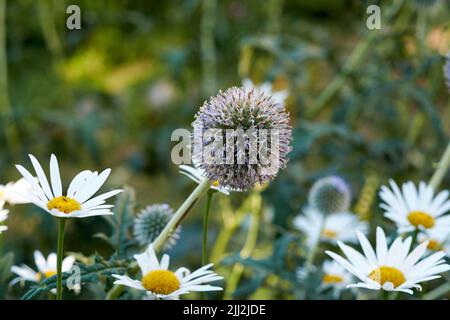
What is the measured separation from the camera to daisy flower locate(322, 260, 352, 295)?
1098 mm

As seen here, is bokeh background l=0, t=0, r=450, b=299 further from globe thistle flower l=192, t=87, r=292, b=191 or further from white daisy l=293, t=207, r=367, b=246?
globe thistle flower l=192, t=87, r=292, b=191

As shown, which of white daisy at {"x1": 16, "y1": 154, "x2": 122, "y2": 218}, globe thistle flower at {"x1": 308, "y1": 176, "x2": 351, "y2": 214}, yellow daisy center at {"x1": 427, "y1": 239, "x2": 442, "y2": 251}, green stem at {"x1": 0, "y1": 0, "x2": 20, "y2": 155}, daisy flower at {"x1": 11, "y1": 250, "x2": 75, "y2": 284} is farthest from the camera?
green stem at {"x1": 0, "y1": 0, "x2": 20, "y2": 155}

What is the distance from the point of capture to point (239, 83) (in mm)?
2139

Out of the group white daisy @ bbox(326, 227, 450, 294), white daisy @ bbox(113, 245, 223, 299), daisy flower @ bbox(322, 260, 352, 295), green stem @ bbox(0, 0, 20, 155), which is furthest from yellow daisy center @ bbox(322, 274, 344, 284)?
green stem @ bbox(0, 0, 20, 155)

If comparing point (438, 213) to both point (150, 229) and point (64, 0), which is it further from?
point (64, 0)

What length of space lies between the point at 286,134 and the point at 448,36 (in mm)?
1397

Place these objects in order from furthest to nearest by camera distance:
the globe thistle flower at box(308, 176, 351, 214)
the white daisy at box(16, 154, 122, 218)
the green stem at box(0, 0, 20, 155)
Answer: the green stem at box(0, 0, 20, 155)
the globe thistle flower at box(308, 176, 351, 214)
the white daisy at box(16, 154, 122, 218)

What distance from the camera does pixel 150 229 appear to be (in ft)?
3.30

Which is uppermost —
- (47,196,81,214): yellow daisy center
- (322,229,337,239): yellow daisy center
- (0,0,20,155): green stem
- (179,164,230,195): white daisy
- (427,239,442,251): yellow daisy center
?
(0,0,20,155): green stem

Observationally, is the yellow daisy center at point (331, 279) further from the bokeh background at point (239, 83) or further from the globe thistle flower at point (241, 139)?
the globe thistle flower at point (241, 139)

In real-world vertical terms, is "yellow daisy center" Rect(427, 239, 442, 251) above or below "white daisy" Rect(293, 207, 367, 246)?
below

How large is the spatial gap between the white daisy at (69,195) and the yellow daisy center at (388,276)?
12.9 inches

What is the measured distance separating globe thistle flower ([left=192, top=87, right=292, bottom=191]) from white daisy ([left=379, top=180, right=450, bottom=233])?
0.80 ft

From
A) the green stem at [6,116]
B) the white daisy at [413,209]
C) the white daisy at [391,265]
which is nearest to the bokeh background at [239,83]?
the green stem at [6,116]
